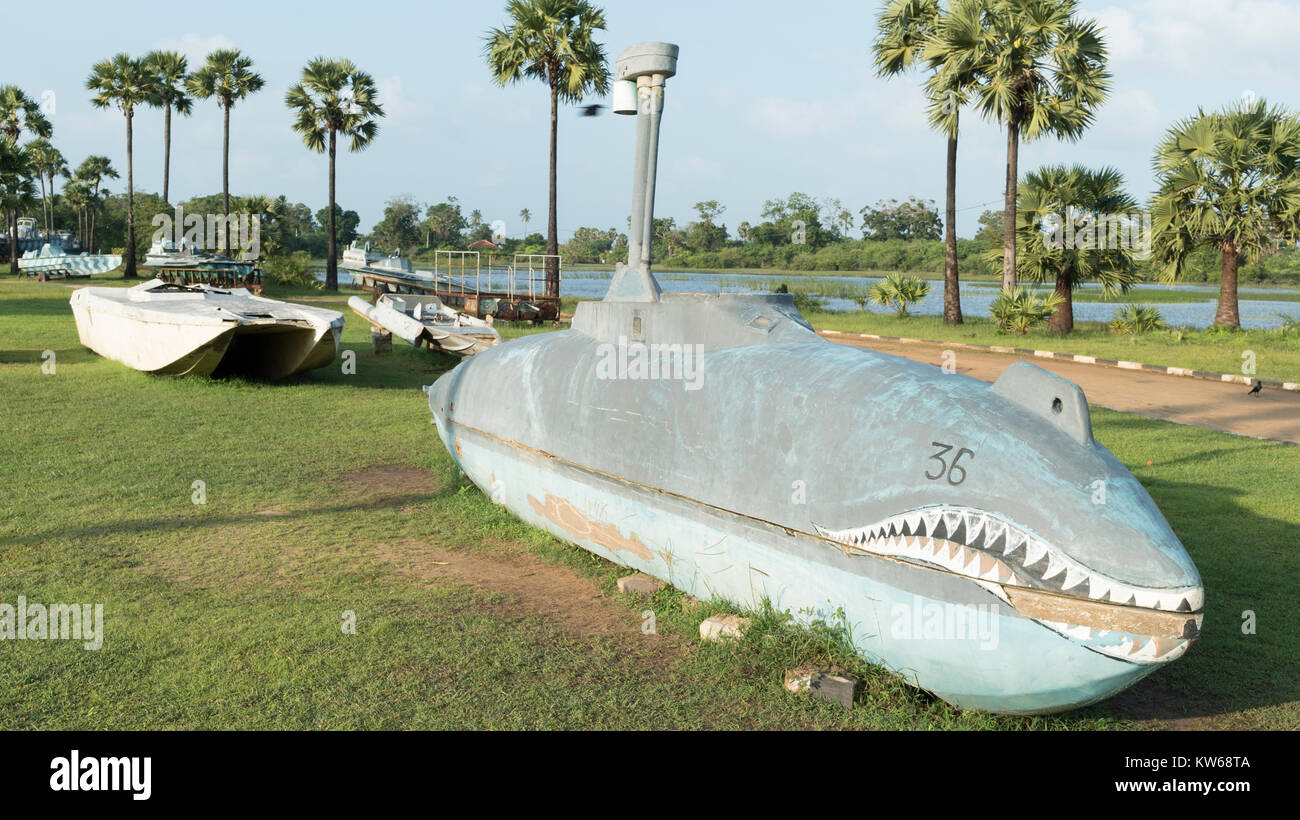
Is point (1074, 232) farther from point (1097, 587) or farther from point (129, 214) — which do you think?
point (129, 214)

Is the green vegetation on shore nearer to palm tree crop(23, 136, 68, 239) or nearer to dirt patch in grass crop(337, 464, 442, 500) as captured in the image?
dirt patch in grass crop(337, 464, 442, 500)

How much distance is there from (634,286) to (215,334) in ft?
29.4

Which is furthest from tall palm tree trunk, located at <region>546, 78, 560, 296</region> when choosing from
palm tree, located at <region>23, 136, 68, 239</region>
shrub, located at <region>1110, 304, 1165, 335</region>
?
palm tree, located at <region>23, 136, 68, 239</region>

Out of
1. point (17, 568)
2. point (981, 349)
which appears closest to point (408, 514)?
point (17, 568)

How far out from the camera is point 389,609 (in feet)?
19.3

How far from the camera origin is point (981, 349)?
2208 centimetres

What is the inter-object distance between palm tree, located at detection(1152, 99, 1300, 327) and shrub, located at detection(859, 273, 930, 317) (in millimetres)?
7721

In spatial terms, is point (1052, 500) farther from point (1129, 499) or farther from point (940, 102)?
point (940, 102)

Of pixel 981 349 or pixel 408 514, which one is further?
pixel 981 349

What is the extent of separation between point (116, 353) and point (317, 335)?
13.2ft

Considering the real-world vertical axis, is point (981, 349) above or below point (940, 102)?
below

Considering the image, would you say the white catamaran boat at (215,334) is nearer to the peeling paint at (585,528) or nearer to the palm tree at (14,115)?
the peeling paint at (585,528)

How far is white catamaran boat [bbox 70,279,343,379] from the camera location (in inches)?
530

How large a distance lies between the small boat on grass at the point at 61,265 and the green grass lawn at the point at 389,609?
35917mm
